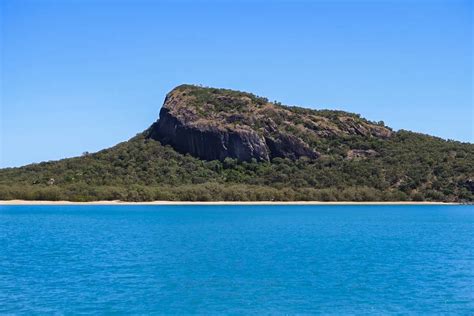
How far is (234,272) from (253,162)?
116 metres

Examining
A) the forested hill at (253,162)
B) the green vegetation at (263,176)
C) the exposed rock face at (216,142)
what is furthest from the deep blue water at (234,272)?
the exposed rock face at (216,142)

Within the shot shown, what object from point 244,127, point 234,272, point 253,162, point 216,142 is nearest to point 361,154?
point 253,162

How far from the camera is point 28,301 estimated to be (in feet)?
91.8

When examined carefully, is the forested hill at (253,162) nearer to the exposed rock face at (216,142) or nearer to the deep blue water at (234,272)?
the exposed rock face at (216,142)

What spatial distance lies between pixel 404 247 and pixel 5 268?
1196 inches

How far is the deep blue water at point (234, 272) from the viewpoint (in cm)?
2766

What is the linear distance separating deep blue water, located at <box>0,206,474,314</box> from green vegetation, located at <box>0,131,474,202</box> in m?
66.1

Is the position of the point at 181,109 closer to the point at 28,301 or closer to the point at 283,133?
the point at 283,133

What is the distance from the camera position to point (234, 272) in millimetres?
36406

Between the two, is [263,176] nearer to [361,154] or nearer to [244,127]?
[244,127]

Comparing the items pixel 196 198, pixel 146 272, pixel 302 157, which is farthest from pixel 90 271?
pixel 302 157

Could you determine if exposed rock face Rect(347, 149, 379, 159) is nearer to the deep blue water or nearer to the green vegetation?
the green vegetation

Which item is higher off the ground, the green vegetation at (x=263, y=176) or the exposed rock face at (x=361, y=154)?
the exposed rock face at (x=361, y=154)

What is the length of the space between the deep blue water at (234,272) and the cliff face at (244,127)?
298 ft
